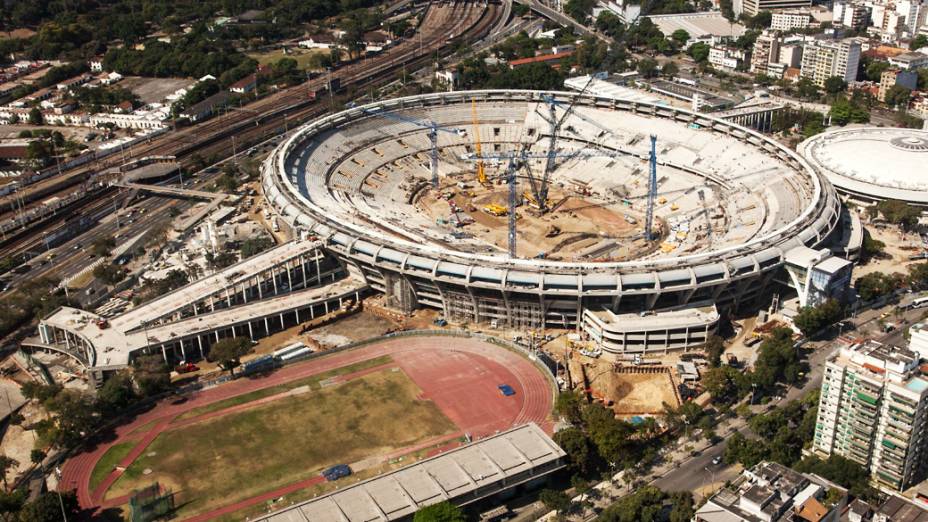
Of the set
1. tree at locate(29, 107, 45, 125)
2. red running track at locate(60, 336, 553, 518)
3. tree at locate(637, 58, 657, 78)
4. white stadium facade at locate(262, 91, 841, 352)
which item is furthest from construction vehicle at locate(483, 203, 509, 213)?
tree at locate(29, 107, 45, 125)

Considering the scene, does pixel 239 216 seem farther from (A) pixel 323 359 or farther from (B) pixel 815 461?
(B) pixel 815 461

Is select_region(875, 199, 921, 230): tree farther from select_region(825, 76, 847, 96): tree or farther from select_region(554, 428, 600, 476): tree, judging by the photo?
select_region(554, 428, 600, 476): tree

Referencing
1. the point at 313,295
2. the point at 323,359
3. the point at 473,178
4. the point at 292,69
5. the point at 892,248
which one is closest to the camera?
the point at 323,359

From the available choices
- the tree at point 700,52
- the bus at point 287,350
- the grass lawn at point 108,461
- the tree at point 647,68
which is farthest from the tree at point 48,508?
the tree at point 700,52

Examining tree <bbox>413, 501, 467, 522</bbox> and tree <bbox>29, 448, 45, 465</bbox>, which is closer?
tree <bbox>413, 501, 467, 522</bbox>

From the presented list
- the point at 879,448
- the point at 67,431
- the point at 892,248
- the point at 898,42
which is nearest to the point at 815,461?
the point at 879,448

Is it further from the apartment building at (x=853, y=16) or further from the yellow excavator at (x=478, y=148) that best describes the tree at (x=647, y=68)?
the apartment building at (x=853, y=16)
